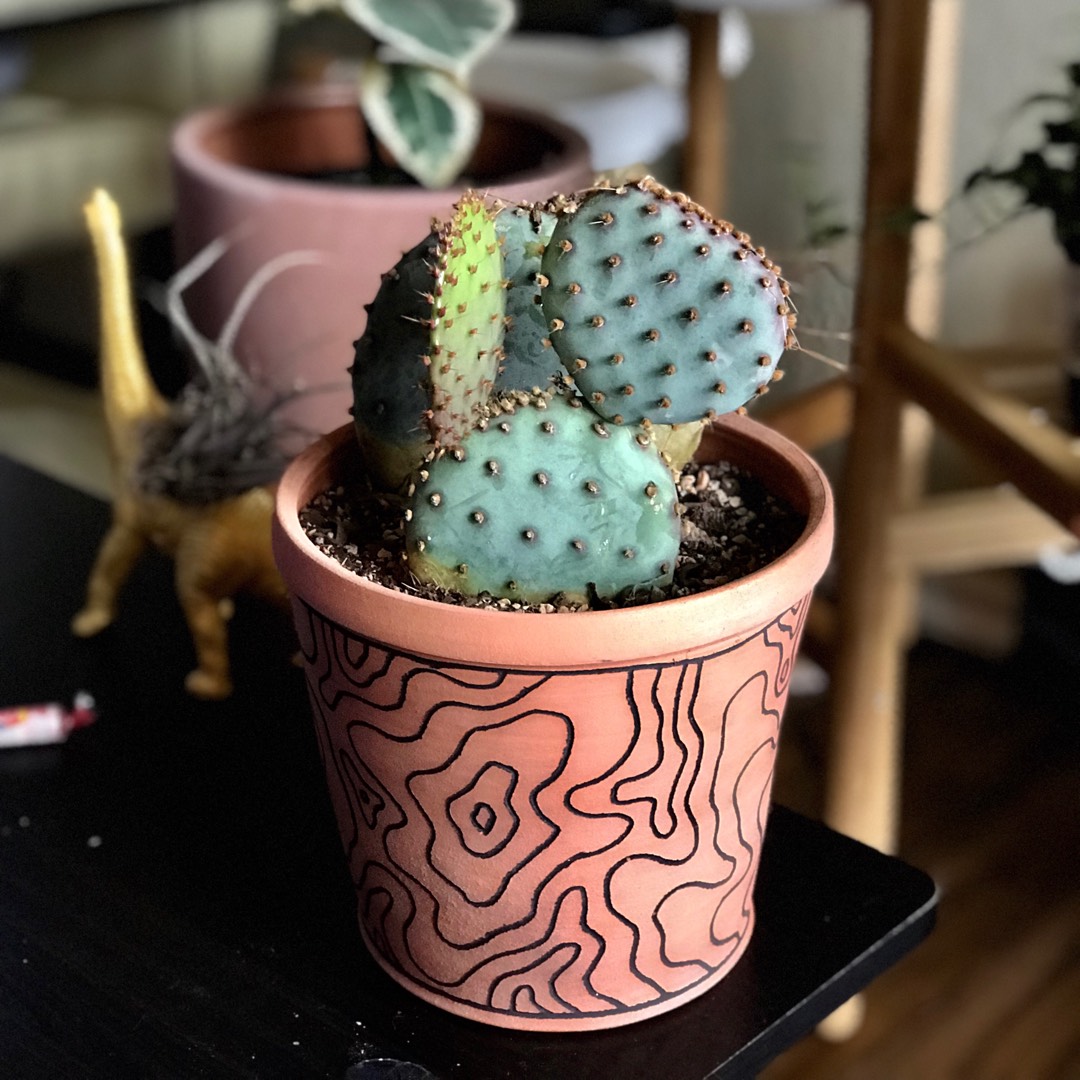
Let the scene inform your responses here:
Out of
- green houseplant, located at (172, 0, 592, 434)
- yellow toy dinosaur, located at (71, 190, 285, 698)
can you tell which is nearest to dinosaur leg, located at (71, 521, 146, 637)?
yellow toy dinosaur, located at (71, 190, 285, 698)

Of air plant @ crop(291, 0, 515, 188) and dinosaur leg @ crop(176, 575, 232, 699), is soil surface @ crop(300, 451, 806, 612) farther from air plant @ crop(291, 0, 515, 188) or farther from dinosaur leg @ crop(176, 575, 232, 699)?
air plant @ crop(291, 0, 515, 188)

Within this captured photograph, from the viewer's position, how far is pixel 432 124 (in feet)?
3.14

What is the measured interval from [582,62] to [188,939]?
1287 mm

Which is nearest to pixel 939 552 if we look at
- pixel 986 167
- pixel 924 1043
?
pixel 986 167

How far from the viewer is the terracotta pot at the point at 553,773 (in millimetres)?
449

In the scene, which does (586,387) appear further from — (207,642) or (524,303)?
(207,642)

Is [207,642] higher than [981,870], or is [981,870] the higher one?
[207,642]

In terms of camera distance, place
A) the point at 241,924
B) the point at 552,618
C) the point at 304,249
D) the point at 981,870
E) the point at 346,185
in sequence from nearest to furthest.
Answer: the point at 552,618 < the point at 241,924 < the point at 304,249 < the point at 346,185 < the point at 981,870

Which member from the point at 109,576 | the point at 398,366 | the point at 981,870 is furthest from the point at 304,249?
the point at 981,870

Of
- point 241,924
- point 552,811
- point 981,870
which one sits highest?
point 552,811

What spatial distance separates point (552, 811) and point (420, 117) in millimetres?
626

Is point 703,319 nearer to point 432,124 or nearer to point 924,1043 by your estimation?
point 432,124

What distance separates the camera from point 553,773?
46 cm

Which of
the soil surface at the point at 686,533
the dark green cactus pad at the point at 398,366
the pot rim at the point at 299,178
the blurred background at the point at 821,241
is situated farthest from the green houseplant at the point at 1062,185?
the dark green cactus pad at the point at 398,366
